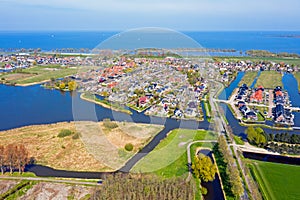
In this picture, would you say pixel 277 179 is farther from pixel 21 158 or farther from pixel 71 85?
pixel 71 85

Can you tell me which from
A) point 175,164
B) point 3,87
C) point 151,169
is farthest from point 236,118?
point 3,87

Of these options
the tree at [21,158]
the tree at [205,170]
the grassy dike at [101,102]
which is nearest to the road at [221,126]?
the tree at [205,170]

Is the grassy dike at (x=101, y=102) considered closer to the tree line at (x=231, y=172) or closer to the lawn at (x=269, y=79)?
the tree line at (x=231, y=172)

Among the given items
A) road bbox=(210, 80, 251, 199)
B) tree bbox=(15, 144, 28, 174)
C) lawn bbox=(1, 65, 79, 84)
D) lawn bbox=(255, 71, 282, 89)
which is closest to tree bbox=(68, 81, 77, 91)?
lawn bbox=(1, 65, 79, 84)

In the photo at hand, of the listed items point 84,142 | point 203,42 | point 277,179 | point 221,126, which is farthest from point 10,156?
point 203,42

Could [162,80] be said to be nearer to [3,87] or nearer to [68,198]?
[68,198]
